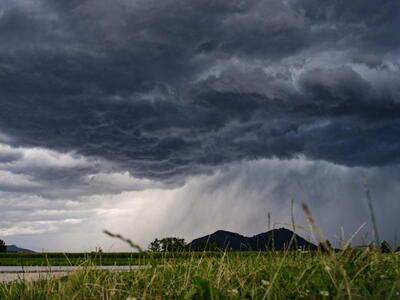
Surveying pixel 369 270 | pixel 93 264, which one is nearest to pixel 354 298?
pixel 369 270

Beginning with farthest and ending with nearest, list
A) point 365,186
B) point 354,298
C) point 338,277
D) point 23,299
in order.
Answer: point 23,299, point 338,277, point 354,298, point 365,186

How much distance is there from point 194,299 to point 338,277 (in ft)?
5.18

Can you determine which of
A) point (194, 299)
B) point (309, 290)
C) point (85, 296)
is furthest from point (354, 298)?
point (85, 296)

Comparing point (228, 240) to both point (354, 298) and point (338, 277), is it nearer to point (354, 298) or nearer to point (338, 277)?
point (338, 277)

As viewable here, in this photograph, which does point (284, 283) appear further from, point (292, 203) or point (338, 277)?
point (292, 203)

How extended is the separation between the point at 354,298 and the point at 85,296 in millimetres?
3220

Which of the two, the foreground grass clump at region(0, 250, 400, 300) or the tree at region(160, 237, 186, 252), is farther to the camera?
the tree at region(160, 237, 186, 252)

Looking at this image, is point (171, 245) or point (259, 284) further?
point (171, 245)

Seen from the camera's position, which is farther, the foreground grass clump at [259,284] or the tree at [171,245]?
the tree at [171,245]

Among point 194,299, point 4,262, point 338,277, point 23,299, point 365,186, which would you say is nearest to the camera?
point 365,186

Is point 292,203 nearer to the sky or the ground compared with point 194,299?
nearer to the sky

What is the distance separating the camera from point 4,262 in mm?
22781

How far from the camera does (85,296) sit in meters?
5.50

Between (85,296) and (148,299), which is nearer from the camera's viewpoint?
(148,299)
